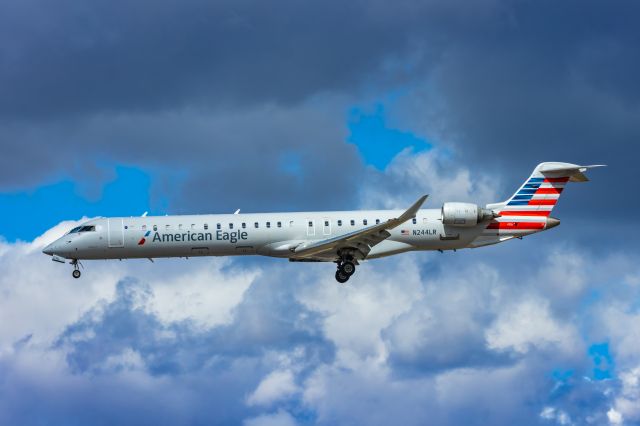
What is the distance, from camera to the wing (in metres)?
40.5

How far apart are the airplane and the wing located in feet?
0.31

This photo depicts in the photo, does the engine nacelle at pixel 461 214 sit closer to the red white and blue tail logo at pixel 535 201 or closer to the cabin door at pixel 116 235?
the red white and blue tail logo at pixel 535 201

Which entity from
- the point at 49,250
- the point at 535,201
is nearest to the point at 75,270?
the point at 49,250

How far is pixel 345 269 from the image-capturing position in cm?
4350

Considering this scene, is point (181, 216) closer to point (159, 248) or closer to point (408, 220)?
point (159, 248)

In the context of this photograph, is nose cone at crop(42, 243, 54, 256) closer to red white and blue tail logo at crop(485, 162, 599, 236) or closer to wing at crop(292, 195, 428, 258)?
wing at crop(292, 195, 428, 258)

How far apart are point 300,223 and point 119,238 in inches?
360

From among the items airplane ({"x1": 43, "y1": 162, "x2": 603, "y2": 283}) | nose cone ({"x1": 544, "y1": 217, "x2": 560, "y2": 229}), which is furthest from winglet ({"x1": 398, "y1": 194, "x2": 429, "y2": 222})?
nose cone ({"x1": 544, "y1": 217, "x2": 560, "y2": 229})

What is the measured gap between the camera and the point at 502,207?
4525 centimetres

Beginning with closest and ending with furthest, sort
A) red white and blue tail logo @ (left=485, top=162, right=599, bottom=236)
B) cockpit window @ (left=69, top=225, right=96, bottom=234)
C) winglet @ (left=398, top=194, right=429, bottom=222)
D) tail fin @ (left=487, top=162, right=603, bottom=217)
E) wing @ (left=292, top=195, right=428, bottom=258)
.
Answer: winglet @ (left=398, top=194, right=429, bottom=222)
wing @ (left=292, top=195, right=428, bottom=258)
cockpit window @ (left=69, top=225, right=96, bottom=234)
red white and blue tail logo @ (left=485, top=162, right=599, bottom=236)
tail fin @ (left=487, top=162, right=603, bottom=217)

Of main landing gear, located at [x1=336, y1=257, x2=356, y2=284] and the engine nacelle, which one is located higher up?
the engine nacelle

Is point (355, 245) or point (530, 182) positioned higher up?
point (530, 182)

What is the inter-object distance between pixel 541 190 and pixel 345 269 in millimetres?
11348

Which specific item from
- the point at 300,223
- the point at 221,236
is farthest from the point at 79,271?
the point at 300,223
